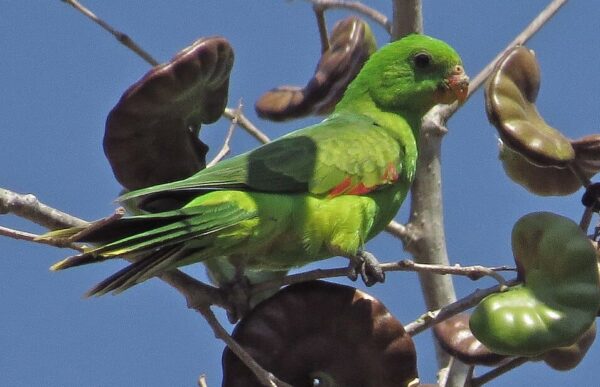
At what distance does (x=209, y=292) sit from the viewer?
2.89 m

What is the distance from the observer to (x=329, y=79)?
4.06 m

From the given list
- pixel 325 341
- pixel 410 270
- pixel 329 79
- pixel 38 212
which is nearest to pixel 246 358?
pixel 325 341

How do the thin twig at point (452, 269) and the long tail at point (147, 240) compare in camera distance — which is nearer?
the long tail at point (147, 240)

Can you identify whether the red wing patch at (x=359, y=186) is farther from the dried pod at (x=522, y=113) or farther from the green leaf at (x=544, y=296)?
the green leaf at (x=544, y=296)

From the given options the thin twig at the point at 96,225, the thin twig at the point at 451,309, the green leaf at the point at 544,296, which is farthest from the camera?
the thin twig at the point at 451,309

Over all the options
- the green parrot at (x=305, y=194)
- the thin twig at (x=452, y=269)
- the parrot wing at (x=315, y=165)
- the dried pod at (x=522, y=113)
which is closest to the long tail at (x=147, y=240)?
the green parrot at (x=305, y=194)

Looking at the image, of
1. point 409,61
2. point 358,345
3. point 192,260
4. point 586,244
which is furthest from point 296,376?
point 409,61

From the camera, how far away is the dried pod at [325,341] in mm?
2764

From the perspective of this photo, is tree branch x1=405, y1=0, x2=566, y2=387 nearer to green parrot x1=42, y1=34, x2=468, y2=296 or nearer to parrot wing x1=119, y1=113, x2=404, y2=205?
green parrot x1=42, y1=34, x2=468, y2=296

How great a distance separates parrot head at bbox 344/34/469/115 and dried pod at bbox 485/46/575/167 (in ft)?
2.31

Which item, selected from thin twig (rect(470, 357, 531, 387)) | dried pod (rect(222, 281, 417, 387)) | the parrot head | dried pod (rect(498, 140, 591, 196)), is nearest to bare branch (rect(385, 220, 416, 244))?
the parrot head

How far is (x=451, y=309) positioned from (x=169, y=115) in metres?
0.97

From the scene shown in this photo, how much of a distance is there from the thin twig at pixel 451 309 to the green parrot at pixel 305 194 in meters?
0.27

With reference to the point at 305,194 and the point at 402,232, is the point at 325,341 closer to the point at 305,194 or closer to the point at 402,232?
the point at 305,194
